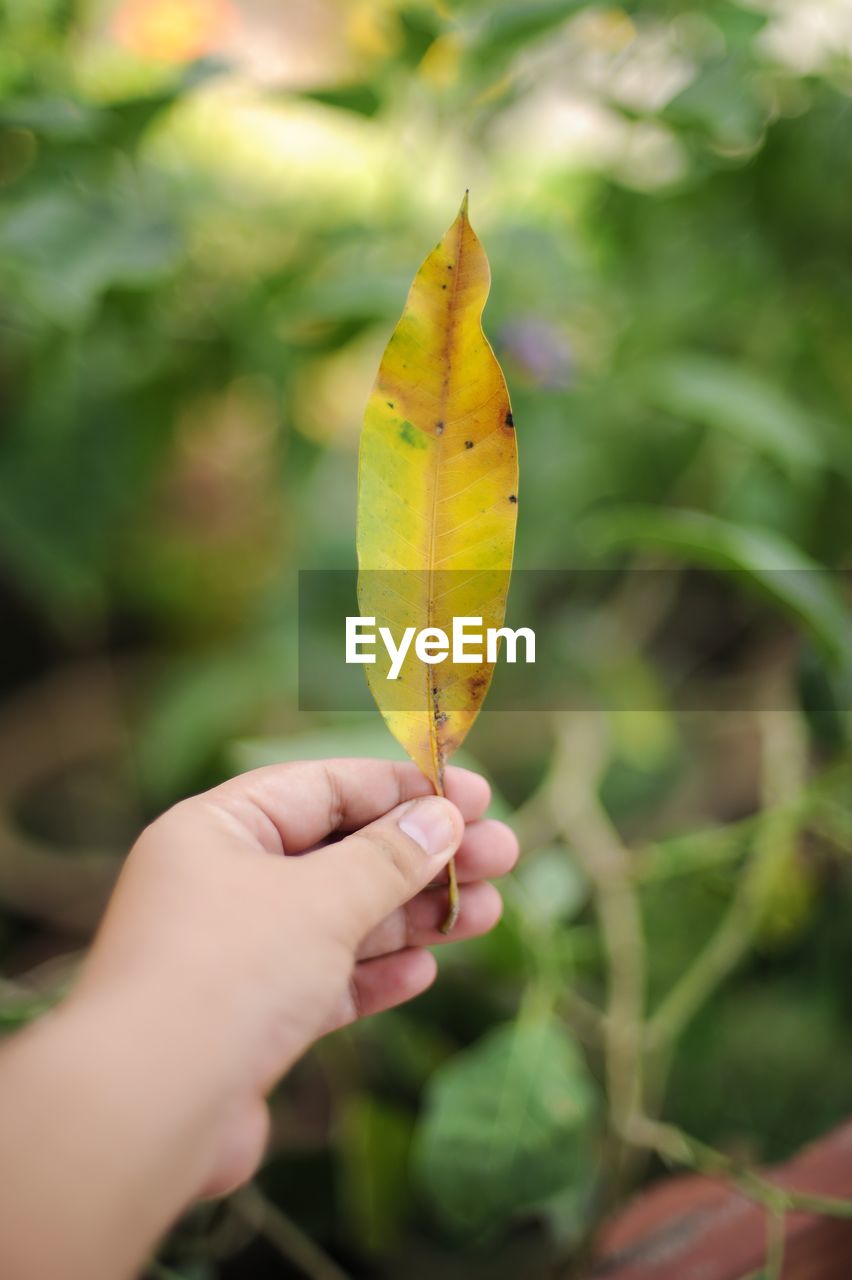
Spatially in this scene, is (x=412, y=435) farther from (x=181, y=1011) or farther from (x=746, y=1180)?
(x=746, y=1180)

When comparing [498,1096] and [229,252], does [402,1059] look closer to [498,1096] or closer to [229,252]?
[498,1096]

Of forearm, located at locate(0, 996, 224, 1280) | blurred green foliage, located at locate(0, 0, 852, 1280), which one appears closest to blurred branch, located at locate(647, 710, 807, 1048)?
blurred green foliage, located at locate(0, 0, 852, 1280)

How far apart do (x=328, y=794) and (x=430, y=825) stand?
4 centimetres

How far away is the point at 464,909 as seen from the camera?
37 cm

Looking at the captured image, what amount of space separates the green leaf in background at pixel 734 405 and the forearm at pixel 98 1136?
55cm

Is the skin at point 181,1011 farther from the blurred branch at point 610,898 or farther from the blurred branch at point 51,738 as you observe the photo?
the blurred branch at point 51,738

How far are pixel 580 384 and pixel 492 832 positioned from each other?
561 mm

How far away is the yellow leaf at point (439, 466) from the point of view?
0.86 ft

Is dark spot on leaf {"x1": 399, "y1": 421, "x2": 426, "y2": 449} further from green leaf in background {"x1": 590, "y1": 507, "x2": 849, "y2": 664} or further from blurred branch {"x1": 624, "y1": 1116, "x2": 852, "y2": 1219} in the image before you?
blurred branch {"x1": 624, "y1": 1116, "x2": 852, "y2": 1219}

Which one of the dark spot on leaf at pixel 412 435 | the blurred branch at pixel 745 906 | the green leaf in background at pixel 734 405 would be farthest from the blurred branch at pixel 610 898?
the dark spot on leaf at pixel 412 435

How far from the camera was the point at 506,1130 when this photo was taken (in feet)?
1.58

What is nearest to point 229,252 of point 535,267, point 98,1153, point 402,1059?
point 535,267

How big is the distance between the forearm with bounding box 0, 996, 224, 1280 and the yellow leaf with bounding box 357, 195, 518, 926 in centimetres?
12

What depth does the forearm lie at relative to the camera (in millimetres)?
197
